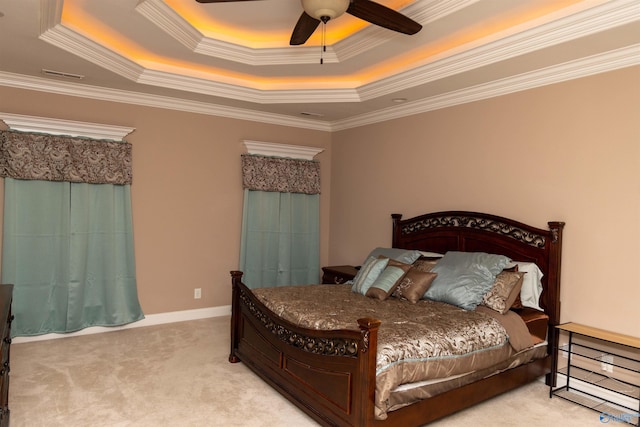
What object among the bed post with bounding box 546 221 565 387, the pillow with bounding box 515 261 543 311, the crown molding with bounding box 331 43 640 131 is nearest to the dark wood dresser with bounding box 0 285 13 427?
the pillow with bounding box 515 261 543 311

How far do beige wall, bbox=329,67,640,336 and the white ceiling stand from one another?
0.20m

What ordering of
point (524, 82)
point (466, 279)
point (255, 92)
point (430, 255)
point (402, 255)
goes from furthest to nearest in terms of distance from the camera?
1. point (255, 92)
2. point (430, 255)
3. point (402, 255)
4. point (524, 82)
5. point (466, 279)

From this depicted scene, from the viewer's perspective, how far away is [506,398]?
3158 millimetres

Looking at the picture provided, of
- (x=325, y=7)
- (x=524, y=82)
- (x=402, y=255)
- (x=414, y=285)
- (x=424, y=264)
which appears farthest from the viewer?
(x=402, y=255)

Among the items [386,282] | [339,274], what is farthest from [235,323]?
[339,274]

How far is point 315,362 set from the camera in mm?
2768

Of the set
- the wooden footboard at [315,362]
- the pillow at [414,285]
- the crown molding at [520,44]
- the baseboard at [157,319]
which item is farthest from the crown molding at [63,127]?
the pillow at [414,285]

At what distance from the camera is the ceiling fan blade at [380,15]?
2379mm

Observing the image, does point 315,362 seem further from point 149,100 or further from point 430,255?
point 149,100

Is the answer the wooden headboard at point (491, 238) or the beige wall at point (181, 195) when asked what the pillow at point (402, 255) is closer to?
the wooden headboard at point (491, 238)

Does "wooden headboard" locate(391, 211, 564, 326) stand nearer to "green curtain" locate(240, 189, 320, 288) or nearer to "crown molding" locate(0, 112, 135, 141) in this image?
"green curtain" locate(240, 189, 320, 288)

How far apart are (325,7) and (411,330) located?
1.91 m

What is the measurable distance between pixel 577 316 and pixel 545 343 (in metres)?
0.31

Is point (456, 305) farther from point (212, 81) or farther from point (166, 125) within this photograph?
point (166, 125)
